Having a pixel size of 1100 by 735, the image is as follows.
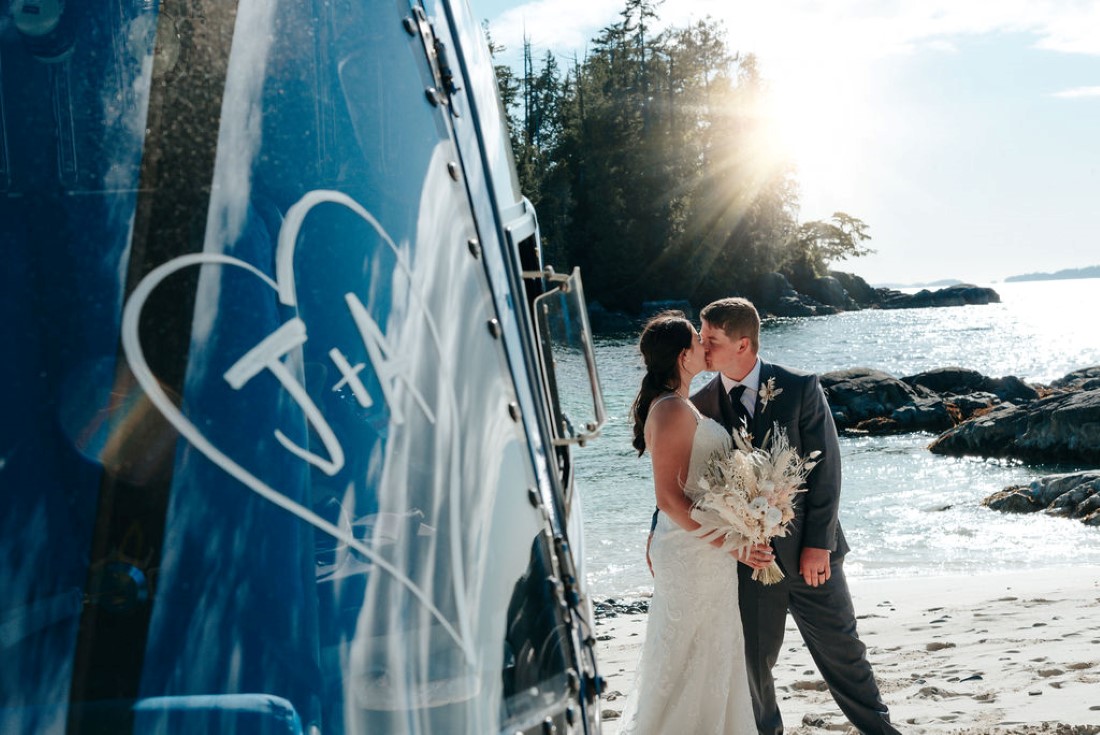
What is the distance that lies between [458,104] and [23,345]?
1075mm

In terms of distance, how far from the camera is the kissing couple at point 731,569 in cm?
468

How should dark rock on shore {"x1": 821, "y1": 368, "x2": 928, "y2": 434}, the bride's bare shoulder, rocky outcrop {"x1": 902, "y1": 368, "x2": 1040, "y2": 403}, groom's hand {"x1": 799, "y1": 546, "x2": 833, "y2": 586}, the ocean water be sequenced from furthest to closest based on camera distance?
rocky outcrop {"x1": 902, "y1": 368, "x2": 1040, "y2": 403}, dark rock on shore {"x1": 821, "y1": 368, "x2": 928, "y2": 434}, the ocean water, groom's hand {"x1": 799, "y1": 546, "x2": 833, "y2": 586}, the bride's bare shoulder

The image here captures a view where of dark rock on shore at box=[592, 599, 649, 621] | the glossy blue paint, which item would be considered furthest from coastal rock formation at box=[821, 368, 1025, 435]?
the glossy blue paint

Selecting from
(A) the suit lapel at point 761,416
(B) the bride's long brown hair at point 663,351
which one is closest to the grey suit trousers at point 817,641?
(A) the suit lapel at point 761,416

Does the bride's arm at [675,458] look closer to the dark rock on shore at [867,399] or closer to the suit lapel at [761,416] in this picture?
the suit lapel at [761,416]

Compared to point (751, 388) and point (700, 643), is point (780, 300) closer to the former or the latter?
point (751, 388)

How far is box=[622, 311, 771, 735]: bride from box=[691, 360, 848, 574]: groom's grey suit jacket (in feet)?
0.66

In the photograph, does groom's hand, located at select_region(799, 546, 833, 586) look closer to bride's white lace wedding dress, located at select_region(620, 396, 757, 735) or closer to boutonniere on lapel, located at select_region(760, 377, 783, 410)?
bride's white lace wedding dress, located at select_region(620, 396, 757, 735)

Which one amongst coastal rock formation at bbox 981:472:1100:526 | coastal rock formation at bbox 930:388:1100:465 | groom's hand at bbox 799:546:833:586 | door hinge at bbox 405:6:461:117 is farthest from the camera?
coastal rock formation at bbox 930:388:1100:465

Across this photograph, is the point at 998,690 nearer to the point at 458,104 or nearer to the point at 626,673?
the point at 626,673

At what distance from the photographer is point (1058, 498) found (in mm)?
15016

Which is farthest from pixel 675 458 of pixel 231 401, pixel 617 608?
pixel 617 608

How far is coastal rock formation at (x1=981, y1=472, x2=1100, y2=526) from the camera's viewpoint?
14.2 m

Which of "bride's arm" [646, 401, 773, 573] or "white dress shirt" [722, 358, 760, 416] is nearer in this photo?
"bride's arm" [646, 401, 773, 573]
